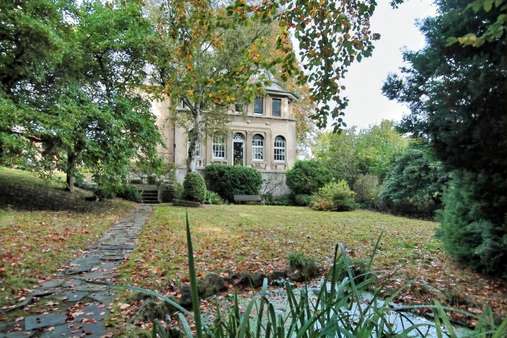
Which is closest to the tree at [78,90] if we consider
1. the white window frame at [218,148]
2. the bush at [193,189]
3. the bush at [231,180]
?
the bush at [193,189]

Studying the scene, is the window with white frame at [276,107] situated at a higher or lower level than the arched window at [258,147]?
higher

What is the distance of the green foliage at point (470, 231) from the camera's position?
4090 mm

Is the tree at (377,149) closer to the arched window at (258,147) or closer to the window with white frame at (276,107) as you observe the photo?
the window with white frame at (276,107)

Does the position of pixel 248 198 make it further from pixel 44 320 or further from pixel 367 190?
pixel 44 320

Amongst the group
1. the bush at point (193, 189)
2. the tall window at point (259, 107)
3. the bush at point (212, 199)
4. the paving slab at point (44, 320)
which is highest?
the tall window at point (259, 107)

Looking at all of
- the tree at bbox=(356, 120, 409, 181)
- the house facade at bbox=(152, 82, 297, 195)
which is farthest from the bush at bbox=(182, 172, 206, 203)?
the tree at bbox=(356, 120, 409, 181)

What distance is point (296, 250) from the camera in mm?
5980

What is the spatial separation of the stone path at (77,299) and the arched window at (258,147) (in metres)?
18.3

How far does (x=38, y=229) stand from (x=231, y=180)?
39.4ft

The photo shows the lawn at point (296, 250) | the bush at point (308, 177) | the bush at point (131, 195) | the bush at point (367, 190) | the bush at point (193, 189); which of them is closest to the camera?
the lawn at point (296, 250)

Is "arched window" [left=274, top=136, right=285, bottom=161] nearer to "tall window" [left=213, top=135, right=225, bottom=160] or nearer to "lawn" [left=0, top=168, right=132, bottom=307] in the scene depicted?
"tall window" [left=213, top=135, right=225, bottom=160]

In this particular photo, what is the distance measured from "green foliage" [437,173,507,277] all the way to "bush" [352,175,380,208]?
1130cm

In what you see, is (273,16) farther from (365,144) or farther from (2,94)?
(365,144)

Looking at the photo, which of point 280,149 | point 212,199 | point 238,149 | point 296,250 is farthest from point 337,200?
point 238,149
